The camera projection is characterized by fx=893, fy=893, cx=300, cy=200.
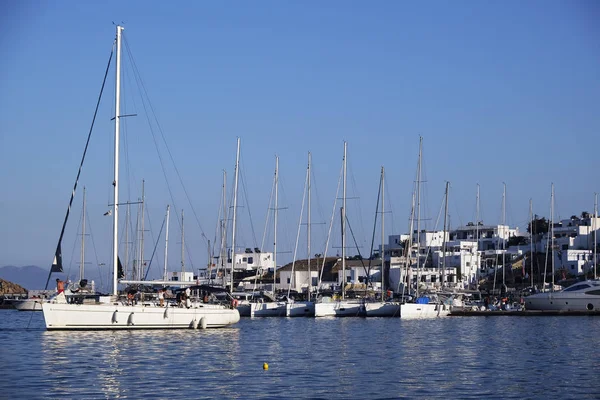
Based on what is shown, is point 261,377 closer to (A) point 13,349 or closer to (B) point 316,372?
(B) point 316,372

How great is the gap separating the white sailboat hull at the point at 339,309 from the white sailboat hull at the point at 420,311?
12.4ft

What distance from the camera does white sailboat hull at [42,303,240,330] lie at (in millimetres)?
46812

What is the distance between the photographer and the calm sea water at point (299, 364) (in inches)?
1145

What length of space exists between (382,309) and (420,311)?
129 inches

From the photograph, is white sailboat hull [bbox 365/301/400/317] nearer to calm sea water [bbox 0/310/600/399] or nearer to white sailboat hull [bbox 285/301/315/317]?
white sailboat hull [bbox 285/301/315/317]

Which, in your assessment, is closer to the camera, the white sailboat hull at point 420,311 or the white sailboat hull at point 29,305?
the white sailboat hull at point 420,311

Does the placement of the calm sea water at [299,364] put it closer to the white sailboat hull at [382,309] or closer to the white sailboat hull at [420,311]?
the white sailboat hull at [420,311]

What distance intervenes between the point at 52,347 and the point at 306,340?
1528 cm

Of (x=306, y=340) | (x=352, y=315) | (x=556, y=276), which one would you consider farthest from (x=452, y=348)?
(x=556, y=276)

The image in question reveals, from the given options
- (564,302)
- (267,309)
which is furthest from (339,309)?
(564,302)

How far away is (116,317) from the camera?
4772 centimetres

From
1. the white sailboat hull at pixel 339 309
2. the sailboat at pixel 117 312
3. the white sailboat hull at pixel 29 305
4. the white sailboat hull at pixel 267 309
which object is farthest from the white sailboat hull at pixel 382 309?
the white sailboat hull at pixel 29 305

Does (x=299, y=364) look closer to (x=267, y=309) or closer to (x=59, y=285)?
(x=59, y=285)

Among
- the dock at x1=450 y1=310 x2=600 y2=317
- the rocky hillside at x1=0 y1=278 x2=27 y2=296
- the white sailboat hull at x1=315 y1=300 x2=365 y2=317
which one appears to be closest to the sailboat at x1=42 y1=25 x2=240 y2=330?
the white sailboat hull at x1=315 y1=300 x2=365 y2=317
